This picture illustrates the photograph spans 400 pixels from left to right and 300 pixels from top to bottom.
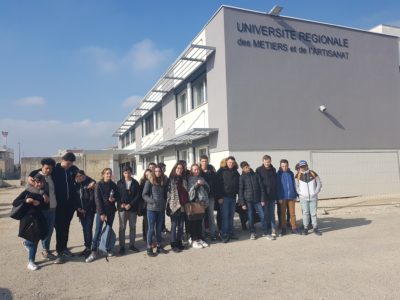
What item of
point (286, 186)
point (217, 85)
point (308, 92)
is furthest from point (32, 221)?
point (308, 92)

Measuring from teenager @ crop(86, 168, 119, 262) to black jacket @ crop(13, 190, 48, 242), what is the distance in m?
0.90

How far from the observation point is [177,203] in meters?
6.93

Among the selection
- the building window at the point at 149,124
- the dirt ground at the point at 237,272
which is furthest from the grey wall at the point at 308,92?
the building window at the point at 149,124

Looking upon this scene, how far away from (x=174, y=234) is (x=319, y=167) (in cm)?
895

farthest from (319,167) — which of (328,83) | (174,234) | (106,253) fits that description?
(106,253)

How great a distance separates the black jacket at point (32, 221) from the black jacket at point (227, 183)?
3.57 meters

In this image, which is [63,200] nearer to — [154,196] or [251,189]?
[154,196]

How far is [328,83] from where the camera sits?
14.5 m

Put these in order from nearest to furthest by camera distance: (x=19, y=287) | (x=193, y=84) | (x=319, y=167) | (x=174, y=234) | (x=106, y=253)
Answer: (x=19, y=287) → (x=106, y=253) → (x=174, y=234) → (x=319, y=167) → (x=193, y=84)

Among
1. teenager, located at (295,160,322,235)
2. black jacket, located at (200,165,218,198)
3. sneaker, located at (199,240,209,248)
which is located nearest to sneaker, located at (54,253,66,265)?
sneaker, located at (199,240,209,248)

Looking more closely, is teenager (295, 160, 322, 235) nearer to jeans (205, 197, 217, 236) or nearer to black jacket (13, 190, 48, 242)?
jeans (205, 197, 217, 236)

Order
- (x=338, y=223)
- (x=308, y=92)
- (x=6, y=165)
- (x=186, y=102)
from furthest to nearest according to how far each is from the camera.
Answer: (x=6, y=165) → (x=186, y=102) → (x=308, y=92) → (x=338, y=223)

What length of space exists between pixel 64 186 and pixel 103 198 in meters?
0.80

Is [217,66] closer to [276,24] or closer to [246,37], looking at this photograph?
[246,37]
